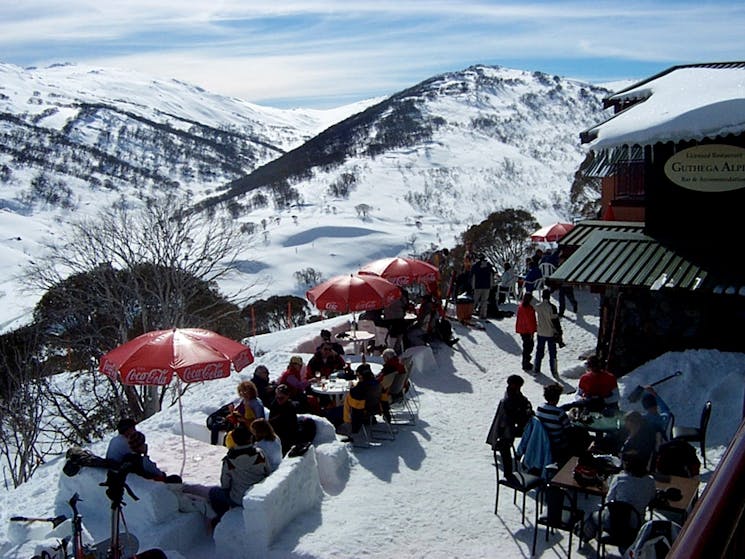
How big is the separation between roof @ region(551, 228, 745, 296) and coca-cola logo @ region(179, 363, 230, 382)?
5338mm

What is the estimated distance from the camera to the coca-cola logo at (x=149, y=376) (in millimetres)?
7555

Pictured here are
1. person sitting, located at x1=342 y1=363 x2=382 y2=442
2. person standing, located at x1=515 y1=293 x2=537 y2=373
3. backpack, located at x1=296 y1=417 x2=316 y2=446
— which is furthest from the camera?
person standing, located at x1=515 y1=293 x2=537 y2=373

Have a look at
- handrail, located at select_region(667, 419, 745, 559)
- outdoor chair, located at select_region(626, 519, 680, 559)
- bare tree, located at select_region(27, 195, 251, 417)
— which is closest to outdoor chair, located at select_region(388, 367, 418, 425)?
outdoor chair, located at select_region(626, 519, 680, 559)

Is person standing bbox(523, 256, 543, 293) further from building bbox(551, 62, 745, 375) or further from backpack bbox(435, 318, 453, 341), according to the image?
building bbox(551, 62, 745, 375)

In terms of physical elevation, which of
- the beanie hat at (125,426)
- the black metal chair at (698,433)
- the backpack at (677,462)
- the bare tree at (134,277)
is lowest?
the bare tree at (134,277)

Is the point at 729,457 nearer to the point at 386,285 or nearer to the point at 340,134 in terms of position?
the point at 386,285

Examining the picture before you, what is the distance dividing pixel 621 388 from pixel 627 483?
4.94 metres

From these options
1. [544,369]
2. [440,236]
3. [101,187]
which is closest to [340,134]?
[101,187]

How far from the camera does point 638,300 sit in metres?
10.8

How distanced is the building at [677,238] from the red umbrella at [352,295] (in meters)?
2.88

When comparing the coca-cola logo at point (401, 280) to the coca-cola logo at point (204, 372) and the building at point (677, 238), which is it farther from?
the coca-cola logo at point (204, 372)

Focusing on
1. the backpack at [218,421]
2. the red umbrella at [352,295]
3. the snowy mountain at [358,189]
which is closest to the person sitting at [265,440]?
the backpack at [218,421]

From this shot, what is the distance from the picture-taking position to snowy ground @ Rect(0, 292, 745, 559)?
684 cm

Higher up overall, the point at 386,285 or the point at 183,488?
the point at 386,285
